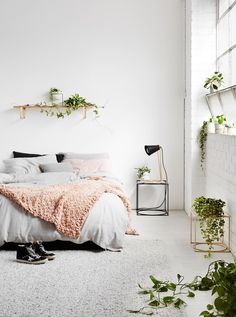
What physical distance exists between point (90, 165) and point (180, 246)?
6.28ft

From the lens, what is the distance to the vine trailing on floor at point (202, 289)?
108 inches

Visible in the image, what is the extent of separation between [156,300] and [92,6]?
4572 millimetres

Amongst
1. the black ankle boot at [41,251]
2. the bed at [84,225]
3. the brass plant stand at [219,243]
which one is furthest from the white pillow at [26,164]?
the brass plant stand at [219,243]

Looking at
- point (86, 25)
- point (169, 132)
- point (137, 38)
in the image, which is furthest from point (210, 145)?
point (86, 25)

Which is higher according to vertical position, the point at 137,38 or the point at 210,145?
the point at 137,38

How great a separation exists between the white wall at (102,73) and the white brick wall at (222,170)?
3.71 ft

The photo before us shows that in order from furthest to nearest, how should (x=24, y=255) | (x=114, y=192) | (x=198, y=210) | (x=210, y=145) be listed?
1. (x=210, y=145)
2. (x=114, y=192)
3. (x=198, y=210)
4. (x=24, y=255)

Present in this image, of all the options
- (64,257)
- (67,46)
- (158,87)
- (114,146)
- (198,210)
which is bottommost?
(64,257)

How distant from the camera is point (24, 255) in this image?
4.27 metres

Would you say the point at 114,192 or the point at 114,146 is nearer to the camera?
the point at 114,192

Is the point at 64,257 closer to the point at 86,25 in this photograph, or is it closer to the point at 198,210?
the point at 198,210

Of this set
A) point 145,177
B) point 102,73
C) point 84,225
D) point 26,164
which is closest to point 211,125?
point 145,177

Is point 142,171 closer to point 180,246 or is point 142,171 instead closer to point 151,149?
point 151,149

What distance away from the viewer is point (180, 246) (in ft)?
15.9
